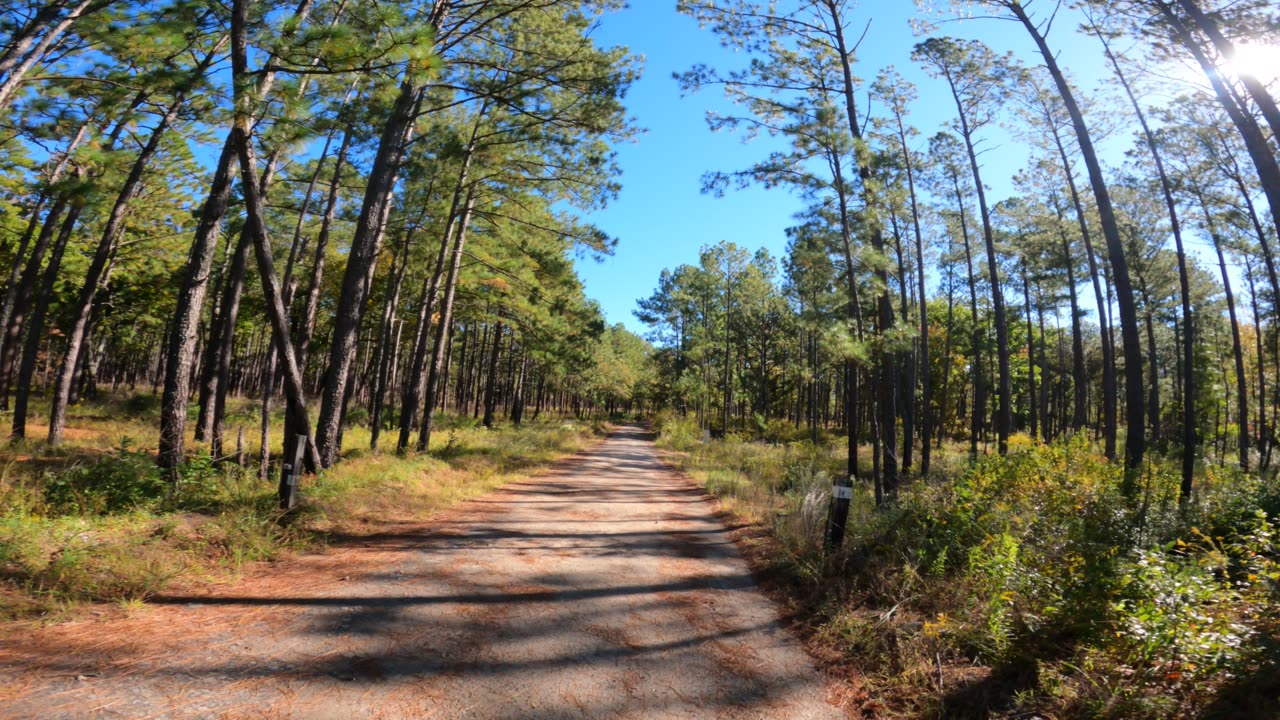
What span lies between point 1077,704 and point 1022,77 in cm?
1520

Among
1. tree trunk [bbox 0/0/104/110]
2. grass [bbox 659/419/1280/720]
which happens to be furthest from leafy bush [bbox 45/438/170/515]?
grass [bbox 659/419/1280/720]

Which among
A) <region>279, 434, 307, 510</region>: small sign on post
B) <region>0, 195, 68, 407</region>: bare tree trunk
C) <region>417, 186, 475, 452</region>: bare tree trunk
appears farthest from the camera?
<region>417, 186, 475, 452</region>: bare tree trunk

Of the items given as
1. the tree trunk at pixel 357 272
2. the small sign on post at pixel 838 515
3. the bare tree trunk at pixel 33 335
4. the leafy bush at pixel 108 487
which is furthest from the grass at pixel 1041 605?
the bare tree trunk at pixel 33 335

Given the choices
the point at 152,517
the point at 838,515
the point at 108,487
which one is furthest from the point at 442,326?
the point at 838,515

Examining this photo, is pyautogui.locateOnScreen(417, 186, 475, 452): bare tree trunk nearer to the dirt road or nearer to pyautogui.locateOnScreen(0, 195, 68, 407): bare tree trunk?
pyautogui.locateOnScreen(0, 195, 68, 407): bare tree trunk

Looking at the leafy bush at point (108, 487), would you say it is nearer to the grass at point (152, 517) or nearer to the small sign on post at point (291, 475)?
the grass at point (152, 517)

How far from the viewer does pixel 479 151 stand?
1205 cm

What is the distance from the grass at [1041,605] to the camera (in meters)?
2.71

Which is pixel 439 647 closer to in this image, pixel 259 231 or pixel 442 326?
pixel 259 231

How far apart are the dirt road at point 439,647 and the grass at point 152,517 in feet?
1.34

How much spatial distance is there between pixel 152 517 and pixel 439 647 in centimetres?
391

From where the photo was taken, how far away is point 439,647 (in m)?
3.33

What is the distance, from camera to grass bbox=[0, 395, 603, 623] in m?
3.66

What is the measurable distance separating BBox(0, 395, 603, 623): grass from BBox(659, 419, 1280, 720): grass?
505cm
